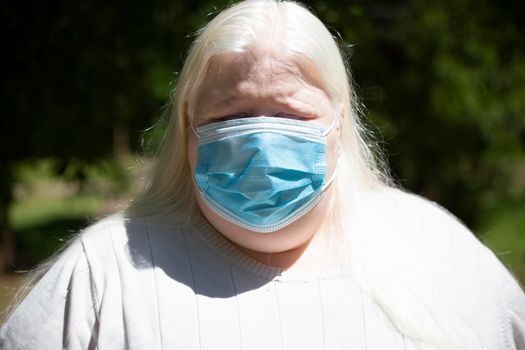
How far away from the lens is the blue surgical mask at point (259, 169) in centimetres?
193

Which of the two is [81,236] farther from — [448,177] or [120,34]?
[448,177]

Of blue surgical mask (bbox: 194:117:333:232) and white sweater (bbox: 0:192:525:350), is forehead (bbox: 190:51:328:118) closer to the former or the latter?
blue surgical mask (bbox: 194:117:333:232)

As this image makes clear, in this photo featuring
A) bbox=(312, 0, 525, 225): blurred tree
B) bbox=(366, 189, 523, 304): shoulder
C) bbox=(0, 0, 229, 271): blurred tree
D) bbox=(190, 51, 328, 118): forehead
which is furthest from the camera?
bbox=(312, 0, 525, 225): blurred tree

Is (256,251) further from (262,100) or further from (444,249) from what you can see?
(444,249)

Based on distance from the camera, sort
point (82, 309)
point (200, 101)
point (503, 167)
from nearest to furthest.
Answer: point (82, 309), point (200, 101), point (503, 167)

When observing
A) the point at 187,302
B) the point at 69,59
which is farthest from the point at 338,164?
the point at 69,59

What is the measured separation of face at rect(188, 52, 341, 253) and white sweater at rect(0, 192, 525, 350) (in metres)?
0.07

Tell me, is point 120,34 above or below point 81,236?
above

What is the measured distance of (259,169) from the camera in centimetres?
193

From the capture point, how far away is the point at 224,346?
1.86 meters

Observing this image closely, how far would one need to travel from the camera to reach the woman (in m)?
1.87

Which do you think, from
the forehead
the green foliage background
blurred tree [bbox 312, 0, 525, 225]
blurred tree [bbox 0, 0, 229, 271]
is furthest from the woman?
blurred tree [bbox 312, 0, 525, 225]

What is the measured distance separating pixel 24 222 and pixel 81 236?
40.4 feet

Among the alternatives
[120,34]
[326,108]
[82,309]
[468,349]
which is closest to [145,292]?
[82,309]
